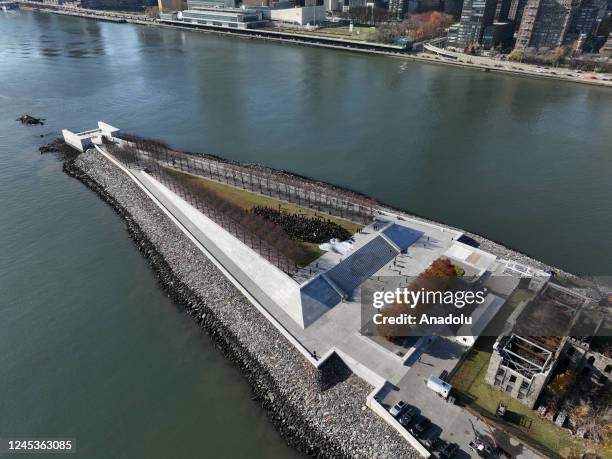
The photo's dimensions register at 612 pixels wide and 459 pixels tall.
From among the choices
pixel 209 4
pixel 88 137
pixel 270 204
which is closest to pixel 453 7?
pixel 209 4

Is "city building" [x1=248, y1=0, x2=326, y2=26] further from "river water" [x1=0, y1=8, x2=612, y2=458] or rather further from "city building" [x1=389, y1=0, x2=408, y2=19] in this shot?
"river water" [x1=0, y1=8, x2=612, y2=458]

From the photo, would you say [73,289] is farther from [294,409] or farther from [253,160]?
[253,160]

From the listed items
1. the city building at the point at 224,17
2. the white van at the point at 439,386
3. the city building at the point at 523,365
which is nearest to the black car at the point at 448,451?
the white van at the point at 439,386

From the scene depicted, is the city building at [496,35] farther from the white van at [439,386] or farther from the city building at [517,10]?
the white van at [439,386]

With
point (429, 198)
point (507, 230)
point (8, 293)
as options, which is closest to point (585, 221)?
point (507, 230)

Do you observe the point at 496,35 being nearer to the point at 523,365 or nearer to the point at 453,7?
the point at 453,7

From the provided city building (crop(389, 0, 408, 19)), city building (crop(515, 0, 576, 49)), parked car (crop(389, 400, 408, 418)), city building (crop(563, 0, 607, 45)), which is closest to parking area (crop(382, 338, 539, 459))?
parked car (crop(389, 400, 408, 418))

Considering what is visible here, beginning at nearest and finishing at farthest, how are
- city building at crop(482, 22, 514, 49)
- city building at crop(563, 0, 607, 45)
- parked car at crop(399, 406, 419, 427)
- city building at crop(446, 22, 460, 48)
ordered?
parked car at crop(399, 406, 419, 427)
city building at crop(563, 0, 607, 45)
city building at crop(482, 22, 514, 49)
city building at crop(446, 22, 460, 48)
